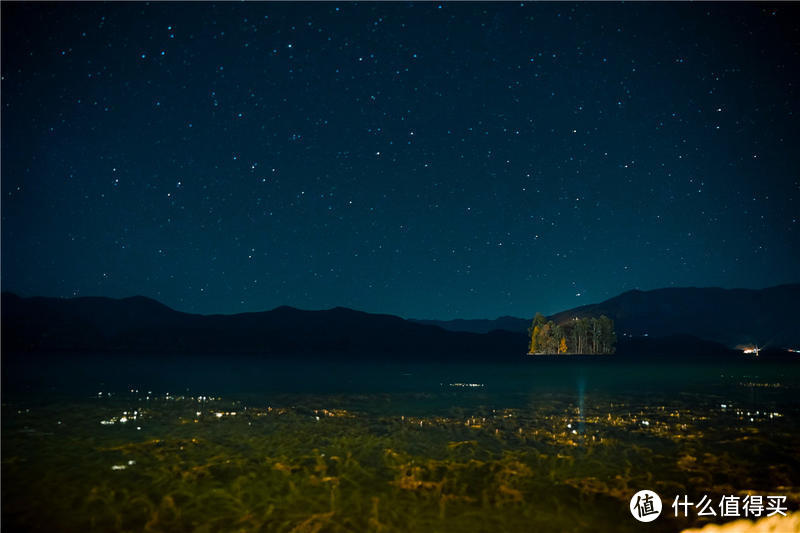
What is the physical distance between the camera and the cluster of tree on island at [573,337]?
16412 cm

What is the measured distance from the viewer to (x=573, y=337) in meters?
173

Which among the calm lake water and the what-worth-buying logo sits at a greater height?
the what-worth-buying logo

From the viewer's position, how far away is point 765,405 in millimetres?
29750

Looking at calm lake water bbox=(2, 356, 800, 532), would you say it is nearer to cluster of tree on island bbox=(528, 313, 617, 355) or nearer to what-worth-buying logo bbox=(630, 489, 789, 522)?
what-worth-buying logo bbox=(630, 489, 789, 522)

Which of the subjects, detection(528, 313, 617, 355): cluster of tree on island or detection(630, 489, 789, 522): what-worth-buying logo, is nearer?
detection(630, 489, 789, 522): what-worth-buying logo

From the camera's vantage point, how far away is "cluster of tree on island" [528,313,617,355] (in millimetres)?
164125

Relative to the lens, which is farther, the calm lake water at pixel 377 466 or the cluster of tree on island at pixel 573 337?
the cluster of tree on island at pixel 573 337

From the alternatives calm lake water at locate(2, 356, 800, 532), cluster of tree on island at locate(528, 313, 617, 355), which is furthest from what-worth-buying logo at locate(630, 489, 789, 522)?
cluster of tree on island at locate(528, 313, 617, 355)

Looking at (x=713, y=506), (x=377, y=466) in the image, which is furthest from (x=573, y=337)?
(x=713, y=506)

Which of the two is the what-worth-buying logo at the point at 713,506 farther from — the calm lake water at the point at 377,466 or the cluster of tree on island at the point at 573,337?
the cluster of tree on island at the point at 573,337

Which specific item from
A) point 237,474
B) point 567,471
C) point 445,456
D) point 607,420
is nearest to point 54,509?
point 237,474

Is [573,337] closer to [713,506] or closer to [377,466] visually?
[377,466]

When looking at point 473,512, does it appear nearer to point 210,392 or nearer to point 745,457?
point 745,457

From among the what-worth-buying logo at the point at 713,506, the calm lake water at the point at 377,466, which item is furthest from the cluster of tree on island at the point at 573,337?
the what-worth-buying logo at the point at 713,506
